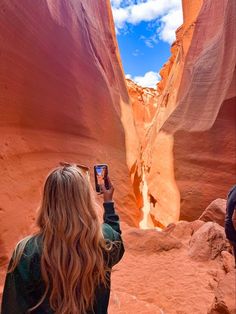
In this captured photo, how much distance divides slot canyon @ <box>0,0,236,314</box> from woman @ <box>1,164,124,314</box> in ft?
7.03

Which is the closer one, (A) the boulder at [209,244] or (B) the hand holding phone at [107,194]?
(B) the hand holding phone at [107,194]

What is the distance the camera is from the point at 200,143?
12.5 m

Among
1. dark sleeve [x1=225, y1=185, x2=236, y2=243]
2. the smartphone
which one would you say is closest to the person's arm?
the smartphone

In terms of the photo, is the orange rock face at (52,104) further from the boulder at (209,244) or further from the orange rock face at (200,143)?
the boulder at (209,244)

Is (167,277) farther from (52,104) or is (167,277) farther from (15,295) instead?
(52,104)

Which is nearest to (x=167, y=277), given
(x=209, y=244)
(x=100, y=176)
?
(x=209, y=244)

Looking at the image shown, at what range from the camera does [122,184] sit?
1179 cm

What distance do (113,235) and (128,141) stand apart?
12.1 meters

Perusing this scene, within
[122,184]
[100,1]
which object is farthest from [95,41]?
[122,184]

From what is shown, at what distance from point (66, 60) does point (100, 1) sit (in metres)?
6.81

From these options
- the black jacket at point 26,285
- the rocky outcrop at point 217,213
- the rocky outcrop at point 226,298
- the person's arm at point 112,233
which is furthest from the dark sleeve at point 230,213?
the rocky outcrop at point 217,213

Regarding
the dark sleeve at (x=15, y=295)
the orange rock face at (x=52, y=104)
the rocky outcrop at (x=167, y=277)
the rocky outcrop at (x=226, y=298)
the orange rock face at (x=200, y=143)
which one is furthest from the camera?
the orange rock face at (x=200, y=143)

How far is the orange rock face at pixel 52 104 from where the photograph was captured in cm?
709

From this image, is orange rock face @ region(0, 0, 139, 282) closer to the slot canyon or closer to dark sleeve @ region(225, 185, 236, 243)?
the slot canyon
